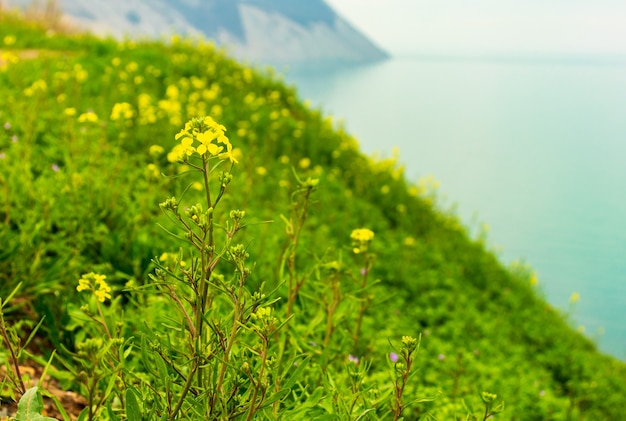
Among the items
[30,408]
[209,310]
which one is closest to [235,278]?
[209,310]

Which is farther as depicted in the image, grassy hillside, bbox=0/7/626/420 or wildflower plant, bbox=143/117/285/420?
grassy hillside, bbox=0/7/626/420

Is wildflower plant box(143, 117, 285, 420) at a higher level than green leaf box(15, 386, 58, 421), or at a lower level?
higher

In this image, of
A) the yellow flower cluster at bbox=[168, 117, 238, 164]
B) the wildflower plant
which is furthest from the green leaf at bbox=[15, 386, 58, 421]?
the yellow flower cluster at bbox=[168, 117, 238, 164]

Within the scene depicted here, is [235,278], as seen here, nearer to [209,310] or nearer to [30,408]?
[209,310]

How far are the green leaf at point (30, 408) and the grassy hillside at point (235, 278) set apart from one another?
12cm

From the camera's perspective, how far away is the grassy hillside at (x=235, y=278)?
141cm

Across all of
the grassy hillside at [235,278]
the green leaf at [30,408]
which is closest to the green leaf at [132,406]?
the grassy hillside at [235,278]

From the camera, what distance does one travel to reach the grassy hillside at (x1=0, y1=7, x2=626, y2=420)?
1414 mm

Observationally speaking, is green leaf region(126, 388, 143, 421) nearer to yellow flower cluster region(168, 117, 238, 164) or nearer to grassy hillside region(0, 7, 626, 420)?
grassy hillside region(0, 7, 626, 420)

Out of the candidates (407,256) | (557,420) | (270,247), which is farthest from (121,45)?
(557,420)

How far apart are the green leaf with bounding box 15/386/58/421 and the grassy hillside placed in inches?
4.7

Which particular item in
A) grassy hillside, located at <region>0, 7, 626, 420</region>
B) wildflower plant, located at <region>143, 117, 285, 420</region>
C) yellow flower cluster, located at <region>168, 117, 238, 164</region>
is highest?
yellow flower cluster, located at <region>168, 117, 238, 164</region>

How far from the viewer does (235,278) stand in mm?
1455

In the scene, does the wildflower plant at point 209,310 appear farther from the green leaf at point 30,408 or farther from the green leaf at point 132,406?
the green leaf at point 30,408
